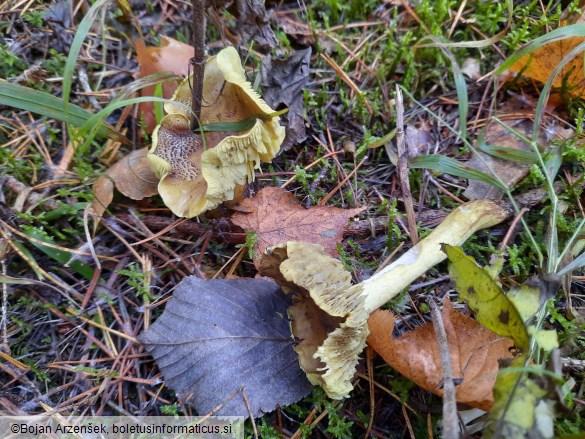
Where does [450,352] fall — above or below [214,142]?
below

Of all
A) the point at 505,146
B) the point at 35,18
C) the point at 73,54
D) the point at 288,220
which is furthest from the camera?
the point at 35,18

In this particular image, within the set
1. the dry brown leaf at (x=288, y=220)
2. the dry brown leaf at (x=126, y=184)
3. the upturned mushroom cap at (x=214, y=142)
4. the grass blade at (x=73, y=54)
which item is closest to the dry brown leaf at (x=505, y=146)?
the dry brown leaf at (x=288, y=220)

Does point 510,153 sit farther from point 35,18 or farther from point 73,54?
point 35,18

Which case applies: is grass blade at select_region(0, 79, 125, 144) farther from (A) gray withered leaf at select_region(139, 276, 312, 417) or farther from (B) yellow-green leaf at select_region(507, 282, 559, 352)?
(B) yellow-green leaf at select_region(507, 282, 559, 352)

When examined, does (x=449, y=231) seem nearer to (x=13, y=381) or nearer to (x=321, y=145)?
(x=321, y=145)

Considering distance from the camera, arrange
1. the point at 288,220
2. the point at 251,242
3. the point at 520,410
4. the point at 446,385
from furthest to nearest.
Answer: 1. the point at 288,220
2. the point at 251,242
3. the point at 446,385
4. the point at 520,410

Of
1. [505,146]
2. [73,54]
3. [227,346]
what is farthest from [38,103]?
[505,146]

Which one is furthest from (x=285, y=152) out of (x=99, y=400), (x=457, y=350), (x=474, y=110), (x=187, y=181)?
(x=99, y=400)
